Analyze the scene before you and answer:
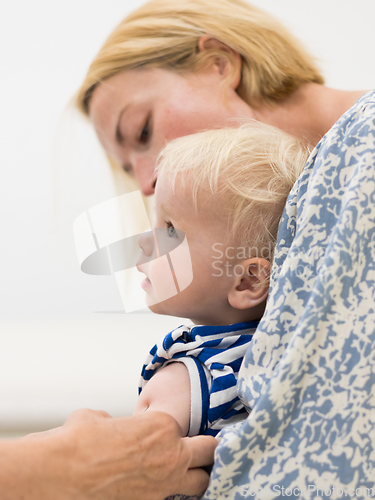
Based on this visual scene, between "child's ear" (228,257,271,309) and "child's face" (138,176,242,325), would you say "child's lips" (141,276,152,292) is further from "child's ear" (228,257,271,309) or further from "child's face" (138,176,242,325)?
"child's ear" (228,257,271,309)

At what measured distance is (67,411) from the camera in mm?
969

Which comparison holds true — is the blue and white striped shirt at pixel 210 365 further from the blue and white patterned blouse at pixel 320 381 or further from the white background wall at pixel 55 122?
the white background wall at pixel 55 122

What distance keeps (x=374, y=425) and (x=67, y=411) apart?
29.3 inches

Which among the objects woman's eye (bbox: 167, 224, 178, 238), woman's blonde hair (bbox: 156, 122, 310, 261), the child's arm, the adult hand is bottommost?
the child's arm

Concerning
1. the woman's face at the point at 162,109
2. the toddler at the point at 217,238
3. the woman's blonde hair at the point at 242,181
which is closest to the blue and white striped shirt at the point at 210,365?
the toddler at the point at 217,238

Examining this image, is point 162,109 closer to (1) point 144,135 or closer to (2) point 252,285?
(1) point 144,135

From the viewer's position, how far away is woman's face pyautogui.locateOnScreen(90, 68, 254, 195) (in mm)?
1167

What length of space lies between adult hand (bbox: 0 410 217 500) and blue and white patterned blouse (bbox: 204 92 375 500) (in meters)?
0.04

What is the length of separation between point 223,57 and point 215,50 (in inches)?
1.1

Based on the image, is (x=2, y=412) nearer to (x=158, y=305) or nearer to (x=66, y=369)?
(x=66, y=369)

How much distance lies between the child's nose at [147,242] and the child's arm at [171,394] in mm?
174

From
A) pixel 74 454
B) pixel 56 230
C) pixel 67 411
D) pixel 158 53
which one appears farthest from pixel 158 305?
pixel 56 230

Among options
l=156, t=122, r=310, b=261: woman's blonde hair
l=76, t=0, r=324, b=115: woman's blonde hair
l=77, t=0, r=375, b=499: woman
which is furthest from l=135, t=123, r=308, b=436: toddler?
l=76, t=0, r=324, b=115: woman's blonde hair

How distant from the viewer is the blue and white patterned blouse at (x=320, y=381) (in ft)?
1.28
